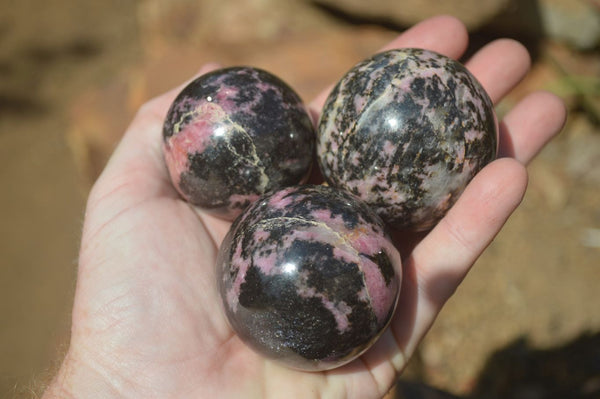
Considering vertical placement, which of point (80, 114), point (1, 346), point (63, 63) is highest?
point (80, 114)

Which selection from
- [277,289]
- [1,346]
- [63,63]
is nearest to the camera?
[277,289]

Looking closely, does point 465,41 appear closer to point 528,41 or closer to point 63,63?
point 528,41

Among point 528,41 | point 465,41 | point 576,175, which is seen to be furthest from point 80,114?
point 576,175

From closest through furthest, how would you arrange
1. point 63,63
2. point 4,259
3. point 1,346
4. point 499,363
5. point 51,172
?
point 499,363 → point 1,346 → point 4,259 → point 51,172 → point 63,63

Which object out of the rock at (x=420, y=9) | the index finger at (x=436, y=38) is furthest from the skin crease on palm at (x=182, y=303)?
the rock at (x=420, y=9)

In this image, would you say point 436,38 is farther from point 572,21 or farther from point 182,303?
point 572,21

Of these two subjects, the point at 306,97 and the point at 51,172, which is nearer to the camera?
the point at 306,97
